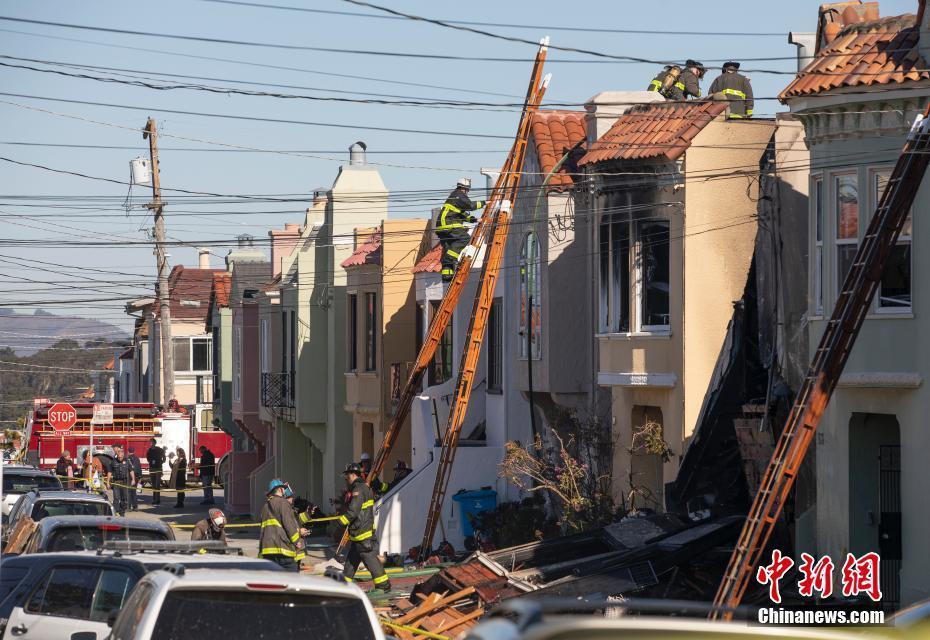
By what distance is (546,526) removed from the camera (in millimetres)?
22422

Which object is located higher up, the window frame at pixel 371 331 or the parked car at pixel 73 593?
the window frame at pixel 371 331

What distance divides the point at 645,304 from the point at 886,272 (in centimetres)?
517

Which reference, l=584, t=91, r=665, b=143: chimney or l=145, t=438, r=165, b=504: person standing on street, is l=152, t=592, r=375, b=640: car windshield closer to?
l=584, t=91, r=665, b=143: chimney

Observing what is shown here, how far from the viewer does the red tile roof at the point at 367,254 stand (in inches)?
1297

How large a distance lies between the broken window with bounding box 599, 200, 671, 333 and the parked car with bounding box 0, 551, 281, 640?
1104 centimetres

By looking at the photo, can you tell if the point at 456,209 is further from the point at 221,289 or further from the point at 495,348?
the point at 221,289

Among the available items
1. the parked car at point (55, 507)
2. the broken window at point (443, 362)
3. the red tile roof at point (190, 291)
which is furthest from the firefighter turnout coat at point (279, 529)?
the red tile roof at point (190, 291)

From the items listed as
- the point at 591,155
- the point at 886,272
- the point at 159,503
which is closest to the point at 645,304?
the point at 591,155

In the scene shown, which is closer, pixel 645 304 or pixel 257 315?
pixel 645 304

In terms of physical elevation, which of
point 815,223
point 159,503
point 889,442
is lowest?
point 159,503

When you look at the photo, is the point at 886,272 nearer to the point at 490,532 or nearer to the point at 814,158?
the point at 814,158

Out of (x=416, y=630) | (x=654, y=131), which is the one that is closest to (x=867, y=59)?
(x=654, y=131)

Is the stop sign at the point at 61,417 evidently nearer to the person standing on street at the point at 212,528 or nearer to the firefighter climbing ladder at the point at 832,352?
the person standing on street at the point at 212,528

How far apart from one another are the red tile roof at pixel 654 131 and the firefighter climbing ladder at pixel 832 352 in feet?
16.4
